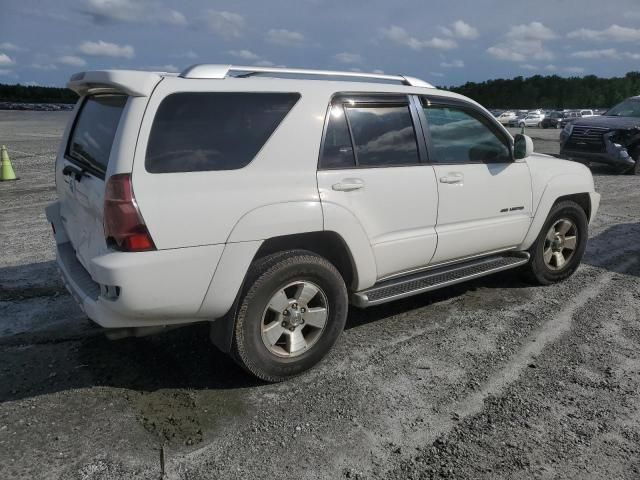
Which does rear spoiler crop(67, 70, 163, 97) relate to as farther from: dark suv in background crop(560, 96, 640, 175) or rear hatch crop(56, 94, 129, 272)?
dark suv in background crop(560, 96, 640, 175)

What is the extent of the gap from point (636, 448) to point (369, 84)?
2.76 m

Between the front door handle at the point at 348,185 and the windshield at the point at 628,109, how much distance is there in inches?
510

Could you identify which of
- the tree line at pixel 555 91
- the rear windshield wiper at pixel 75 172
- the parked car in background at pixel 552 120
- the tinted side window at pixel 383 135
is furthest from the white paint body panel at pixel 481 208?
the tree line at pixel 555 91

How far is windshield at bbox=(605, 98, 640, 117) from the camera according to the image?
45.1 ft

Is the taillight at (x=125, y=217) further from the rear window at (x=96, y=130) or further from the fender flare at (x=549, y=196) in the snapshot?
the fender flare at (x=549, y=196)

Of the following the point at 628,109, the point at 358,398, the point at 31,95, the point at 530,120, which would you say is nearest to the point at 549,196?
the point at 358,398

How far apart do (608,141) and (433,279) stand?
11.0m

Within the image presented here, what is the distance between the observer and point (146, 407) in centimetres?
315

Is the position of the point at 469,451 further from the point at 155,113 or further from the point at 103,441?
the point at 155,113

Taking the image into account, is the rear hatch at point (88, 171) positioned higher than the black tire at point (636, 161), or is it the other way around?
the rear hatch at point (88, 171)

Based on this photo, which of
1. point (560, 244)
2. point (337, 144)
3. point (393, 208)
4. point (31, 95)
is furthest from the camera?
point (31, 95)

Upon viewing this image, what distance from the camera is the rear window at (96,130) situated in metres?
3.14

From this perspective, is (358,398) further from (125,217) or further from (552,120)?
(552,120)

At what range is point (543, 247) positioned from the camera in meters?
5.05
